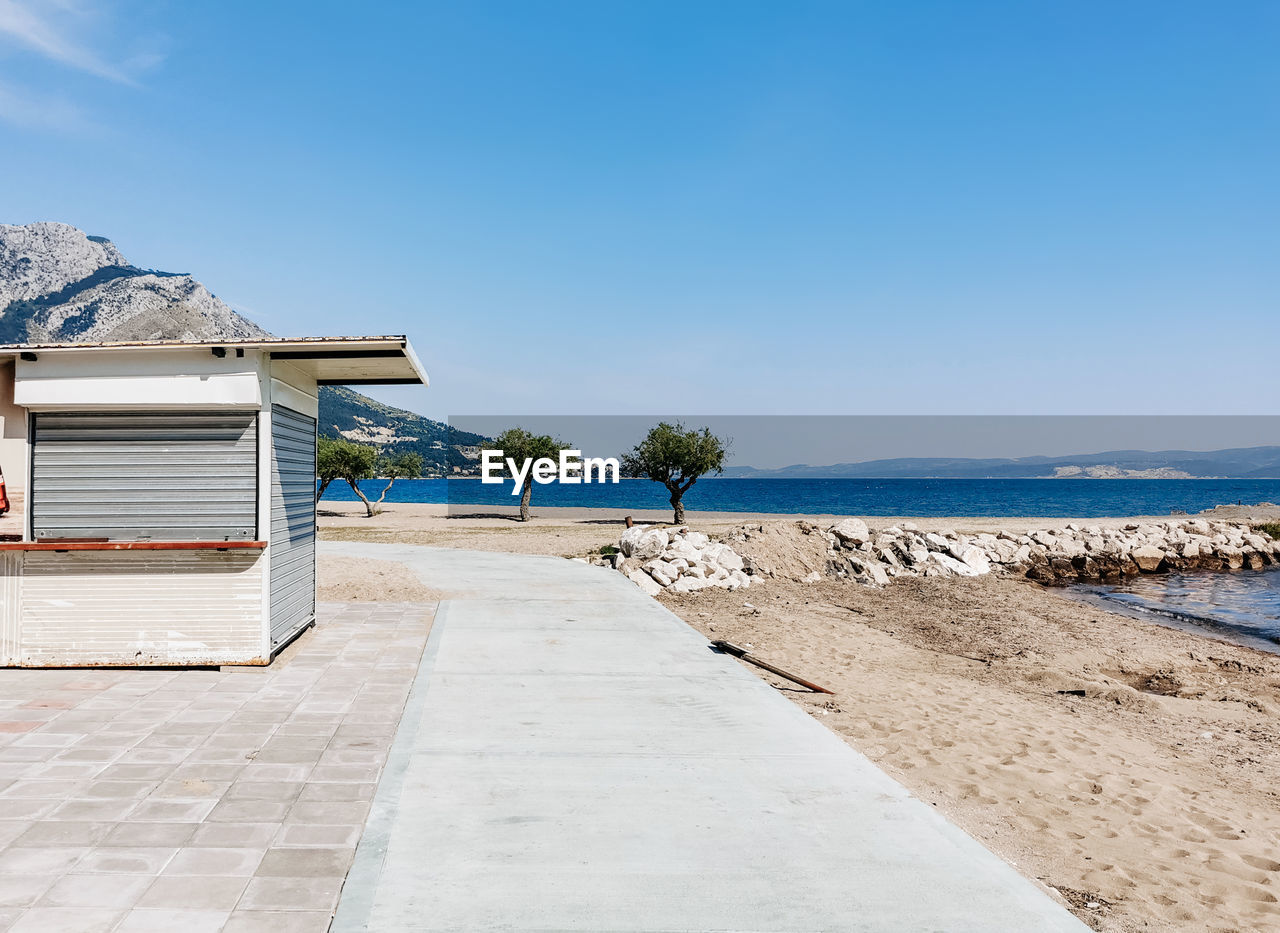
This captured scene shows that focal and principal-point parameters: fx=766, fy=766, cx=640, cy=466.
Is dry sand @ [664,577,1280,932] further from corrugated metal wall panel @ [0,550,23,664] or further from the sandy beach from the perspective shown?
corrugated metal wall panel @ [0,550,23,664]

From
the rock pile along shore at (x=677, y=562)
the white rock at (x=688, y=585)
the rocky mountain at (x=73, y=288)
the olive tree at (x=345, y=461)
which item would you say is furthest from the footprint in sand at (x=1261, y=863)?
the rocky mountain at (x=73, y=288)

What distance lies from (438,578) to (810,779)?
1099 centimetres

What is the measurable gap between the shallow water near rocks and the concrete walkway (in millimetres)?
13641

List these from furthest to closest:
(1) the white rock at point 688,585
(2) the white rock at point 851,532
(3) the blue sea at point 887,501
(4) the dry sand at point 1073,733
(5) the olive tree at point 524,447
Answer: (3) the blue sea at point 887,501, (5) the olive tree at point 524,447, (2) the white rock at point 851,532, (1) the white rock at point 688,585, (4) the dry sand at point 1073,733

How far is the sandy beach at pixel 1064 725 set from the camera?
4.80 m

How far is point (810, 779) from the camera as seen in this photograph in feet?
17.5

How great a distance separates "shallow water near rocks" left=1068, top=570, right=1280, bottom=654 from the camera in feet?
53.5

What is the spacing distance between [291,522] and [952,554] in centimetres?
1844

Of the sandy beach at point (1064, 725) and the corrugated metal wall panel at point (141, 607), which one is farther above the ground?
the corrugated metal wall panel at point (141, 607)

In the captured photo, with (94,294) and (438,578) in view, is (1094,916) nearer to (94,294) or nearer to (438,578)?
(438,578)

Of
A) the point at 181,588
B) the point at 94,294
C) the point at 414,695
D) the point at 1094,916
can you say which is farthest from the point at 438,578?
the point at 94,294

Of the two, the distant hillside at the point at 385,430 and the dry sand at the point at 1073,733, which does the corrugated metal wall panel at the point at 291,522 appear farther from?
the distant hillside at the point at 385,430

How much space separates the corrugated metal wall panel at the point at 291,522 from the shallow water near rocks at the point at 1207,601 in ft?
54.7

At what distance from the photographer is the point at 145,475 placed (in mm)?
7930
